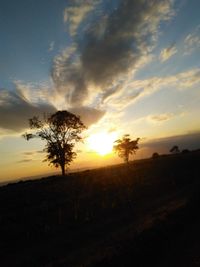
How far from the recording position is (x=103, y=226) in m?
20.8

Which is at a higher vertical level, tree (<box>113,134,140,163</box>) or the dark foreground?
tree (<box>113,134,140,163</box>)

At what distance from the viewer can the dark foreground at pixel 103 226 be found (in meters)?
14.0

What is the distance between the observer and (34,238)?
20.2 metres

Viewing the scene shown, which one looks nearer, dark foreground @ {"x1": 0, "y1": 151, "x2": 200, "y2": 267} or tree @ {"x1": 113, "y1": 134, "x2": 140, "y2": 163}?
dark foreground @ {"x1": 0, "y1": 151, "x2": 200, "y2": 267}

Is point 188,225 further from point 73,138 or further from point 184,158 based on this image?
point 73,138

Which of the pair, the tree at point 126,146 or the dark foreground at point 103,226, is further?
the tree at point 126,146

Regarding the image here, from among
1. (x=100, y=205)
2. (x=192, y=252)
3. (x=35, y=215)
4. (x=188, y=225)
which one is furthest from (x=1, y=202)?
(x=192, y=252)

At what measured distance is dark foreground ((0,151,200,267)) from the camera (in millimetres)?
13992

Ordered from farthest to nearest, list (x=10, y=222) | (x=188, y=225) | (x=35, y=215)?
(x=35, y=215)
(x=10, y=222)
(x=188, y=225)

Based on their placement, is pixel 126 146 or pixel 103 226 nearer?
pixel 103 226

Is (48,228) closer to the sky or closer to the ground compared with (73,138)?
closer to the ground

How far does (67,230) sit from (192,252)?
994 cm

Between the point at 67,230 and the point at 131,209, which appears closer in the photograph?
the point at 67,230

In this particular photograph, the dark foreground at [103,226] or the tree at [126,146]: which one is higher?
the tree at [126,146]
